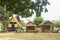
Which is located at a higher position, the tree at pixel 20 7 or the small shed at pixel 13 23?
the tree at pixel 20 7

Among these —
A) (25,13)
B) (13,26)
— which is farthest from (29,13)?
(13,26)

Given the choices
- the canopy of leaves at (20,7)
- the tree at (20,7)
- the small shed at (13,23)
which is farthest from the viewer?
the small shed at (13,23)

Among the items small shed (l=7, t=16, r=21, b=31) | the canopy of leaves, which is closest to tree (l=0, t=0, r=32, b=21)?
the canopy of leaves

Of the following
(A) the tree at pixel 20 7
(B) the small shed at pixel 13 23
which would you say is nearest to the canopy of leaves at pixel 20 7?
(A) the tree at pixel 20 7

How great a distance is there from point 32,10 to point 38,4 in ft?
7.81

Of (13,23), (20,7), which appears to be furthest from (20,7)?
(13,23)

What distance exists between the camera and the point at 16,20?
52.1 metres

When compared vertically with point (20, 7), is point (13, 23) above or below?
below

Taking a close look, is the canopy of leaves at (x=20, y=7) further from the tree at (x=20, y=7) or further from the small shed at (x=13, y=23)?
the small shed at (x=13, y=23)

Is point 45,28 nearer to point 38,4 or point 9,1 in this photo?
point 38,4

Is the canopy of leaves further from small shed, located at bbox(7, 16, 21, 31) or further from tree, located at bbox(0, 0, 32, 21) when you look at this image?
small shed, located at bbox(7, 16, 21, 31)

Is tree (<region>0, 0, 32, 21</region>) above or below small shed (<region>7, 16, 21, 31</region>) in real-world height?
above

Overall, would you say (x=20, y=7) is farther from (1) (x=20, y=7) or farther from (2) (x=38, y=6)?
(2) (x=38, y=6)

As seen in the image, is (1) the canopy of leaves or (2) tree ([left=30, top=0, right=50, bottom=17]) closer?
(1) the canopy of leaves
